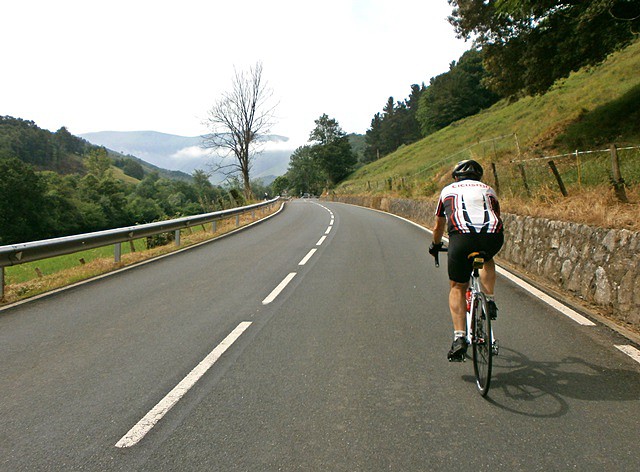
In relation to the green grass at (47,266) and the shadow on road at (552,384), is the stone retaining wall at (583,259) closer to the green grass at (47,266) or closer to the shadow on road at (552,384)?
the shadow on road at (552,384)

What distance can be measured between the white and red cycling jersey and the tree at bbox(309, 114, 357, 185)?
295 ft

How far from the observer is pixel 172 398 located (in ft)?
10.9

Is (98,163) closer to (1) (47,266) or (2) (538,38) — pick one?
(1) (47,266)

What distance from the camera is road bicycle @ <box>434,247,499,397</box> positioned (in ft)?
10.7

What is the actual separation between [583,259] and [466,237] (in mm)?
3628

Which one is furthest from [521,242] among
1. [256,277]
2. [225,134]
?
[225,134]

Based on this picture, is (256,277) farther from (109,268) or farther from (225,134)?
(225,134)

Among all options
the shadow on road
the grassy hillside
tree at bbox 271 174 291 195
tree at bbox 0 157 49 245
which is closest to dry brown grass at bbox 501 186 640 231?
the grassy hillside

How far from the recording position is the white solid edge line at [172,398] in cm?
278

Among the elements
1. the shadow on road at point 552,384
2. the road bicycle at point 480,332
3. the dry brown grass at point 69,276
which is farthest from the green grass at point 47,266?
the shadow on road at point 552,384

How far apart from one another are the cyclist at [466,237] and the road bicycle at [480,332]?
0.17 ft

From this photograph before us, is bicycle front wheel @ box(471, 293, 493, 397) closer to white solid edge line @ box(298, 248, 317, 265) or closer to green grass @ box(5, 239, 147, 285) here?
white solid edge line @ box(298, 248, 317, 265)

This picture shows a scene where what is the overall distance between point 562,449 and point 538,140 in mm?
23519

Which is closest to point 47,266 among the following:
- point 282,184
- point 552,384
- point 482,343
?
point 482,343
